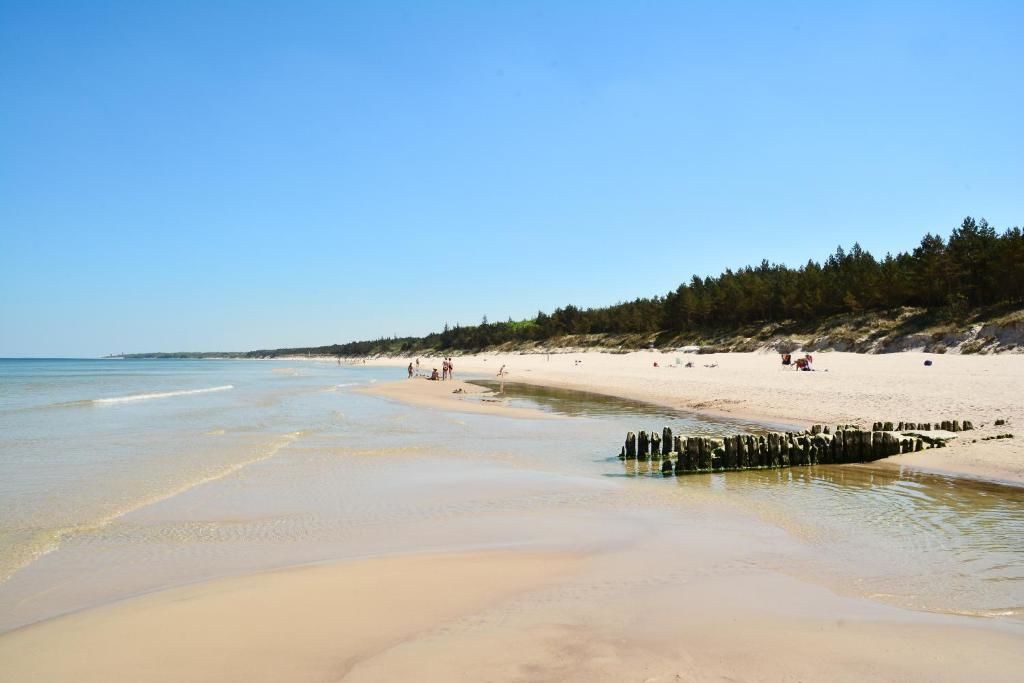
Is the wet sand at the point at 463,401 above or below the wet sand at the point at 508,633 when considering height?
below

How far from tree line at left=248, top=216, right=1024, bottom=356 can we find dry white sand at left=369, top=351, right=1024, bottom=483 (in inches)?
619

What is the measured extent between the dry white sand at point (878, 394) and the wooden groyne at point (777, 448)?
1.90 feet

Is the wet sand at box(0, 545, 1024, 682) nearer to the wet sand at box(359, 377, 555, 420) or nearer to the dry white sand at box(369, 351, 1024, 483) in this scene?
the dry white sand at box(369, 351, 1024, 483)

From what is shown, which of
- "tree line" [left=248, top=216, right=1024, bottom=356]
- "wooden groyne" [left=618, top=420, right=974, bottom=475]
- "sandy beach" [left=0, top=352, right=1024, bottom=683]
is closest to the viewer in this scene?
"sandy beach" [left=0, top=352, right=1024, bottom=683]

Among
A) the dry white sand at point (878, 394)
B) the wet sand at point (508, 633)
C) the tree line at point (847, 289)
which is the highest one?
the tree line at point (847, 289)

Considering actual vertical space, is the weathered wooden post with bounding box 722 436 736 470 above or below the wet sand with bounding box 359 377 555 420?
above

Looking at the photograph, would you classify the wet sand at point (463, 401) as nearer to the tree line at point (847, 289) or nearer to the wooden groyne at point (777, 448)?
the wooden groyne at point (777, 448)

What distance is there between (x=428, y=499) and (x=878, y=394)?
23.1 meters

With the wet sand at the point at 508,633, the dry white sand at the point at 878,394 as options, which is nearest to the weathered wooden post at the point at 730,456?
the dry white sand at the point at 878,394

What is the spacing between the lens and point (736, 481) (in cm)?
1446

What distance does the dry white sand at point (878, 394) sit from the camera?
51.5 ft

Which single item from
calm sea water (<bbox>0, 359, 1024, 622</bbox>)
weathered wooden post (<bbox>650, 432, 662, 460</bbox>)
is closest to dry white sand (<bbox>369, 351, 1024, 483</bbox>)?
calm sea water (<bbox>0, 359, 1024, 622</bbox>)

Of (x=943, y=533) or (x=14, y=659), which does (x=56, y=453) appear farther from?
(x=943, y=533)

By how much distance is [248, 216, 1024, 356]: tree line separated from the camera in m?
56.2
